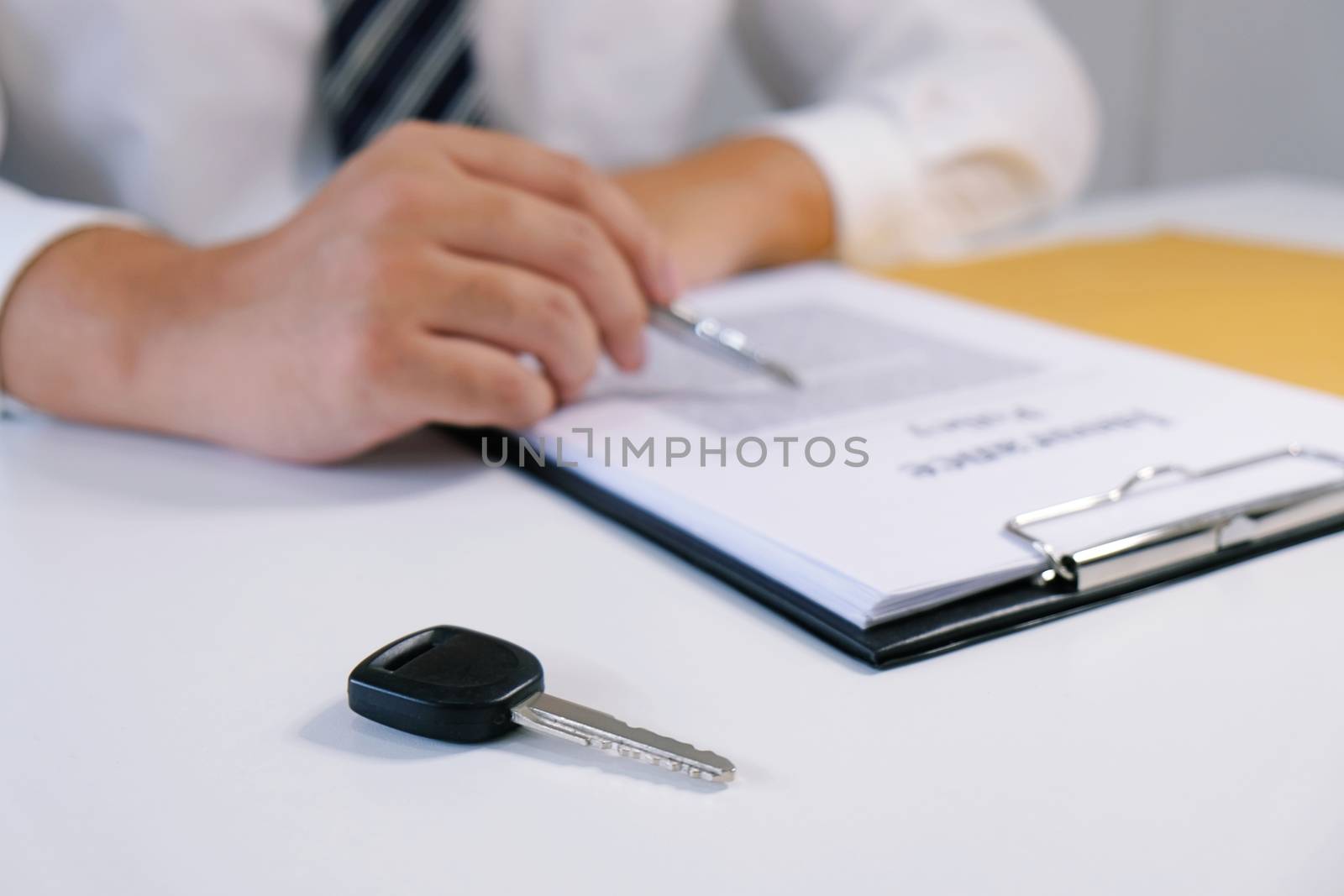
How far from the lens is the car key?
311 millimetres

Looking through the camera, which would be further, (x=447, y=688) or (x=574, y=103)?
(x=574, y=103)

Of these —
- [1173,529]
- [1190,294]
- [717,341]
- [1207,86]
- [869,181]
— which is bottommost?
[1173,529]

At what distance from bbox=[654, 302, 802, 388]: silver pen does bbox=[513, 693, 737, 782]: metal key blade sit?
0.27 m

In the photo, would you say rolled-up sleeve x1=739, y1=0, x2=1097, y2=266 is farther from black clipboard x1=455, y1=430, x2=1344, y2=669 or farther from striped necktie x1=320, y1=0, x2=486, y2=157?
black clipboard x1=455, y1=430, x2=1344, y2=669

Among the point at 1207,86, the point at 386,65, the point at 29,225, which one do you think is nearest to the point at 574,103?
the point at 386,65

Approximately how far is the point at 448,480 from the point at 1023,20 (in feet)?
2.57

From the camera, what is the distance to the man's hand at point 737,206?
78 centimetres

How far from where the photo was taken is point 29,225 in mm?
649

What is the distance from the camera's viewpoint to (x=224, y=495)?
516 millimetres

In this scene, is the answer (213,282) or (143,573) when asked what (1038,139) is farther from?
(143,573)

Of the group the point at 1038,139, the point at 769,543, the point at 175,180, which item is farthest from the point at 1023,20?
the point at 769,543

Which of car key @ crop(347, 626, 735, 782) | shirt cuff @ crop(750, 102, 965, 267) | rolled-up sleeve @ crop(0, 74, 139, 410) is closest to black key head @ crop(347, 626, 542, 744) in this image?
car key @ crop(347, 626, 735, 782)

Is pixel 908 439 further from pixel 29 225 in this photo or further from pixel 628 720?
pixel 29 225

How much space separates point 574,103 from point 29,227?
1.61 feet
